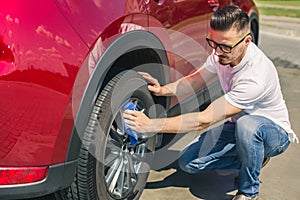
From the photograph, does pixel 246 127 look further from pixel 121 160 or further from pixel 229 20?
pixel 121 160

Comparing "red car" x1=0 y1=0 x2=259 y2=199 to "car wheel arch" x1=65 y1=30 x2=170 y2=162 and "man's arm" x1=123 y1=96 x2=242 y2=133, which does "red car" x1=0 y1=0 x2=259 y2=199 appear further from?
"man's arm" x1=123 y1=96 x2=242 y2=133

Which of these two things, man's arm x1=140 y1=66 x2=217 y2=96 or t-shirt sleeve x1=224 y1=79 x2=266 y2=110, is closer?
t-shirt sleeve x1=224 y1=79 x2=266 y2=110

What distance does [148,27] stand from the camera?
9.64 feet

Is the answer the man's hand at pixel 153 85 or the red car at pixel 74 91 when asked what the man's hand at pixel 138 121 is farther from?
the man's hand at pixel 153 85

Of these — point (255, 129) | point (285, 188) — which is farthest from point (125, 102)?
point (285, 188)

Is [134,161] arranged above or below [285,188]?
above

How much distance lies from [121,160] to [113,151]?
0.12 metres

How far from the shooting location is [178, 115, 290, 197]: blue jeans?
3.07 metres

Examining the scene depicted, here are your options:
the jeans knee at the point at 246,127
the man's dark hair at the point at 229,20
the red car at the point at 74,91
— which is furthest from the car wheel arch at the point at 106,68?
the jeans knee at the point at 246,127

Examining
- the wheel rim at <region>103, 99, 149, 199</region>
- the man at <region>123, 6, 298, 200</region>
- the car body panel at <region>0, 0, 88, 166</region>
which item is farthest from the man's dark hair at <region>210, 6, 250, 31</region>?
the car body panel at <region>0, 0, 88, 166</region>

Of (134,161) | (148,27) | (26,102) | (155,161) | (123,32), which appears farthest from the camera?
(155,161)

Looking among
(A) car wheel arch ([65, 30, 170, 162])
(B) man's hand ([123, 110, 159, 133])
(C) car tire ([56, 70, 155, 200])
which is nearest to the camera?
(A) car wheel arch ([65, 30, 170, 162])

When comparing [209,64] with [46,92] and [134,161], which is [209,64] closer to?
[134,161]

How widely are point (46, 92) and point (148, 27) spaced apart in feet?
2.86
